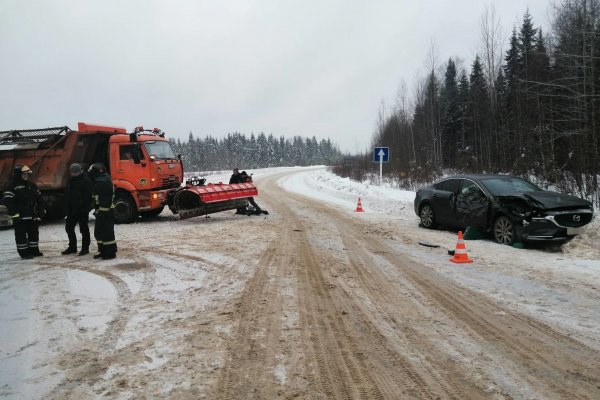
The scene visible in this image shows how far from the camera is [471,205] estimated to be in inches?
375

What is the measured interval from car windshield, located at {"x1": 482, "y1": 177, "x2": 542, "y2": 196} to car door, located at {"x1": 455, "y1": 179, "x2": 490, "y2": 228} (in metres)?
0.24

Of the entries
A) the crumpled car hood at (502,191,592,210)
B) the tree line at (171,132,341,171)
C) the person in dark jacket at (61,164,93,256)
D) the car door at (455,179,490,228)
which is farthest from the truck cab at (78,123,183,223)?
the tree line at (171,132,341,171)

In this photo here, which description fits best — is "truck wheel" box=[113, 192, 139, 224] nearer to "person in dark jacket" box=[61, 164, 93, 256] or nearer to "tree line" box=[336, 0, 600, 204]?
"person in dark jacket" box=[61, 164, 93, 256]

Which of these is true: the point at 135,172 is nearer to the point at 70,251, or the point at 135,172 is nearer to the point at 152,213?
the point at 152,213

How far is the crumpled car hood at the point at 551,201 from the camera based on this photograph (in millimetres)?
7902

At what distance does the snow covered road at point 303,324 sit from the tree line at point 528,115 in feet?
33.9

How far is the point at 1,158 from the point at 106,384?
13410 mm

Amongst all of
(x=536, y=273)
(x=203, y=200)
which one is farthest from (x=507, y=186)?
(x=203, y=200)

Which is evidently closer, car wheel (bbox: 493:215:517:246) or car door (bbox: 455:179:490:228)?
car wheel (bbox: 493:215:517:246)

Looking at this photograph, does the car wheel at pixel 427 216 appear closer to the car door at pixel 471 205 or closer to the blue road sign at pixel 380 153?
the car door at pixel 471 205

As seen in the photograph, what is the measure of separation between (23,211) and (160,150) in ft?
18.7

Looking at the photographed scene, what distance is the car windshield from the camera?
29.3 feet

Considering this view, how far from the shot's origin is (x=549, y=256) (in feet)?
24.6

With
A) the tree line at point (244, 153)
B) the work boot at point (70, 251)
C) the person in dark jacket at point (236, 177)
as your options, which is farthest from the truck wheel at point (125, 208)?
the tree line at point (244, 153)
